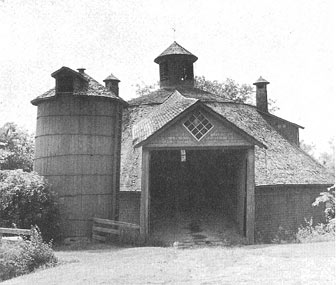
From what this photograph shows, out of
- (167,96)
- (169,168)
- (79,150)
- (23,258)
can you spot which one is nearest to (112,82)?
(167,96)

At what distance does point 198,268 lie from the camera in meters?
9.70

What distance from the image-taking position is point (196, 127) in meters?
16.8

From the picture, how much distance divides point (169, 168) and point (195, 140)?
6.96 metres

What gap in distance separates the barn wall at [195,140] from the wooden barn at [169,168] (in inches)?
1.5

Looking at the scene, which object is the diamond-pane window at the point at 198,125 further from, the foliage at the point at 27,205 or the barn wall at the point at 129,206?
the foliage at the point at 27,205

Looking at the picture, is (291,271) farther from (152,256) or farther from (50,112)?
(50,112)

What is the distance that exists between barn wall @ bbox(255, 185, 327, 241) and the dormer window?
10116 millimetres

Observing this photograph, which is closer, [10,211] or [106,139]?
[10,211]

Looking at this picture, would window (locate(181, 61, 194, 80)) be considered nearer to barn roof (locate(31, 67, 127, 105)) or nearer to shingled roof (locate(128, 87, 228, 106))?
shingled roof (locate(128, 87, 228, 106))

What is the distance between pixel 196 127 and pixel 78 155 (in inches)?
184

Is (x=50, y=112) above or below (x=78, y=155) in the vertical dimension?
above

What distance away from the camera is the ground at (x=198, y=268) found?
823 centimetres

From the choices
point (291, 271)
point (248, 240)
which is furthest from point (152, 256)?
point (248, 240)

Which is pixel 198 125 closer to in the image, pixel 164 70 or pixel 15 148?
pixel 164 70
